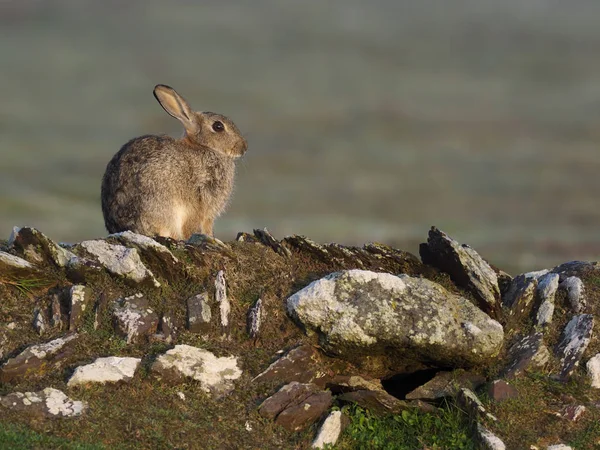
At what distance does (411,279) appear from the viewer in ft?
41.1

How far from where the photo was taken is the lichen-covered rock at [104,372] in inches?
418

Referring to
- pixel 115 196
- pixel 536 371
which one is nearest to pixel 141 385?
pixel 115 196

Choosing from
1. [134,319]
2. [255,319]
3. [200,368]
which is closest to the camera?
[200,368]

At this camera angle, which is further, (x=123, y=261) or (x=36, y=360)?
(x=123, y=261)

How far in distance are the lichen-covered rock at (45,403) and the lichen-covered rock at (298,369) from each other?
7.75 ft

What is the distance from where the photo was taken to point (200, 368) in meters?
11.1

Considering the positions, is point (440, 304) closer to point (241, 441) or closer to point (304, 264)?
point (304, 264)

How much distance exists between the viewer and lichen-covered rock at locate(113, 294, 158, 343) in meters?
11.5

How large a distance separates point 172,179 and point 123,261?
264cm

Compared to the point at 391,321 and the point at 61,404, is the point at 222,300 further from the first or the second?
the point at 61,404

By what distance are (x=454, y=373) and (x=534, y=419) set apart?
1.27 m

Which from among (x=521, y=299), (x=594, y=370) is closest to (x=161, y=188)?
(x=521, y=299)

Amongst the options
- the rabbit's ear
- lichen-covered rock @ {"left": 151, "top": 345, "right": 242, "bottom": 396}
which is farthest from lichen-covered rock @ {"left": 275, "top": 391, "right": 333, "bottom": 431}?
the rabbit's ear

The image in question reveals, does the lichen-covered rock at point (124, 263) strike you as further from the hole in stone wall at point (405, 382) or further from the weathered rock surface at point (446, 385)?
the weathered rock surface at point (446, 385)
